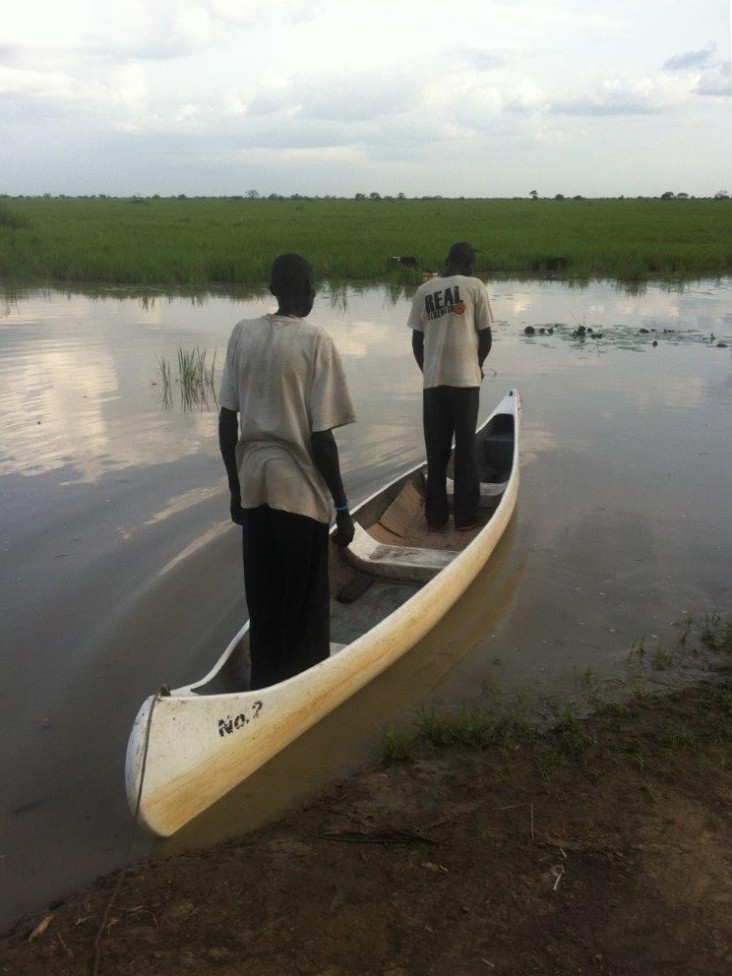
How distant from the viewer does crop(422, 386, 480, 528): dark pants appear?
480cm

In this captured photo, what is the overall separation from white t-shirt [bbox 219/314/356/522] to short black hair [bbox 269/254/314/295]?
92 mm

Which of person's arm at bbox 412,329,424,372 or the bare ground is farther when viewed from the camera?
person's arm at bbox 412,329,424,372

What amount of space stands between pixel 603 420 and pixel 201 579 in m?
4.67

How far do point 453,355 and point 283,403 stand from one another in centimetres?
215

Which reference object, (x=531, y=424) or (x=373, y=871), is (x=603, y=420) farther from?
(x=373, y=871)

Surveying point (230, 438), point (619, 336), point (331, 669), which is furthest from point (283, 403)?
point (619, 336)

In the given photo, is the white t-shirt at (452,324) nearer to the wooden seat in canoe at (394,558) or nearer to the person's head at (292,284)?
the wooden seat in canoe at (394,558)

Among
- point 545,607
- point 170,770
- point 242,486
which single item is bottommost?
point 545,607

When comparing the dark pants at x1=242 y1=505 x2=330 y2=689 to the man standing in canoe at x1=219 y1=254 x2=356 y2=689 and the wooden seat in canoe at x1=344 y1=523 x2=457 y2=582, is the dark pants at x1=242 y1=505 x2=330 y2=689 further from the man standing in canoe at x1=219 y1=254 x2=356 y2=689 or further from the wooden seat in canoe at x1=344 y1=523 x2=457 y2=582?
the wooden seat in canoe at x1=344 y1=523 x2=457 y2=582

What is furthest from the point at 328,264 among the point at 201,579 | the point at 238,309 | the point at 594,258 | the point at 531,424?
the point at 201,579


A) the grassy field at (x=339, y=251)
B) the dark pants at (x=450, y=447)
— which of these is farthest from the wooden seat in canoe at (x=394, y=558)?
the grassy field at (x=339, y=251)

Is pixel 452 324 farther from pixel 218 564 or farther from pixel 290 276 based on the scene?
pixel 290 276

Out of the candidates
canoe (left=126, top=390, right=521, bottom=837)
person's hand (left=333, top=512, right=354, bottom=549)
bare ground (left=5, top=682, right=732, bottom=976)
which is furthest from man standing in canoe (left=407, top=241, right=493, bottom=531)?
bare ground (left=5, top=682, right=732, bottom=976)

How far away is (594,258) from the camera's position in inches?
802
